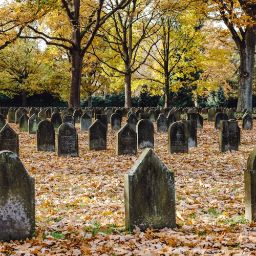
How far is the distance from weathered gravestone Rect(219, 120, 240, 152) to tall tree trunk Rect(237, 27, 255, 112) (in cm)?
1361

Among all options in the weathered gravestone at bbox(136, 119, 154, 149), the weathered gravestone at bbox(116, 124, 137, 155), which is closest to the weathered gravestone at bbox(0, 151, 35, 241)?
the weathered gravestone at bbox(116, 124, 137, 155)

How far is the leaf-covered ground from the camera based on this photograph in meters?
5.12

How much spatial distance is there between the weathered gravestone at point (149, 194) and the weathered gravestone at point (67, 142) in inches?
258

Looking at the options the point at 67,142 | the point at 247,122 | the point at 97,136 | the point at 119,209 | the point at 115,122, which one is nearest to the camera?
the point at 119,209

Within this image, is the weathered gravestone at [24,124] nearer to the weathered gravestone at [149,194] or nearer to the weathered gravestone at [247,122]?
the weathered gravestone at [247,122]

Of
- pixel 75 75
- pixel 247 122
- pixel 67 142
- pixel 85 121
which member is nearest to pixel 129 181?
pixel 67 142

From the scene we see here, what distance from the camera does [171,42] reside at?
36312mm

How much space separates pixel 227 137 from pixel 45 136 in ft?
16.6

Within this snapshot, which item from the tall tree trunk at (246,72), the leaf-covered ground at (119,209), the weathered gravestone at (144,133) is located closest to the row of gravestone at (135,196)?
the leaf-covered ground at (119,209)

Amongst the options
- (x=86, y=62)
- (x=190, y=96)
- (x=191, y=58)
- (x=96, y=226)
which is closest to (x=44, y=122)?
(x=96, y=226)

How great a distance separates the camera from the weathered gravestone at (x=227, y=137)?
509 inches

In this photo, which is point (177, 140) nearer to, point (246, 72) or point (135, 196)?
point (135, 196)

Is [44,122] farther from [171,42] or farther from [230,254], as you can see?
[171,42]

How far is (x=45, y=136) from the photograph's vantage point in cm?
1309
